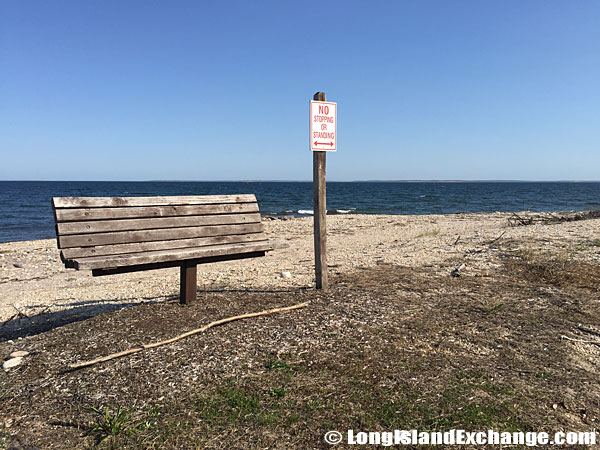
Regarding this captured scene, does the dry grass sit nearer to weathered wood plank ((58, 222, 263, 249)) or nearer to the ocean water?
weathered wood plank ((58, 222, 263, 249))

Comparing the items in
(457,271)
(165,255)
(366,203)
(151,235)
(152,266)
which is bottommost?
(366,203)

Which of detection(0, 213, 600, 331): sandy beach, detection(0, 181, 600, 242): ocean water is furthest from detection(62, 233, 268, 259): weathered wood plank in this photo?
detection(0, 181, 600, 242): ocean water

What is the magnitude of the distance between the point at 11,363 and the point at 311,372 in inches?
112

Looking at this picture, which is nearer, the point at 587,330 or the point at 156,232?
the point at 587,330

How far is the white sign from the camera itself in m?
5.52

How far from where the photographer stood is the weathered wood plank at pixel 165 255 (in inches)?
172

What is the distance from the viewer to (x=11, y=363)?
150 inches

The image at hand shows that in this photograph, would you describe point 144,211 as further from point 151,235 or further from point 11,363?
point 11,363

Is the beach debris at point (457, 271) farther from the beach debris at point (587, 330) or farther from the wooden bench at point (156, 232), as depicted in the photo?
the wooden bench at point (156, 232)

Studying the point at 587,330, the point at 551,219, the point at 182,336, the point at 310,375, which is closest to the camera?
the point at 310,375

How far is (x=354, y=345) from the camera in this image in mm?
3979

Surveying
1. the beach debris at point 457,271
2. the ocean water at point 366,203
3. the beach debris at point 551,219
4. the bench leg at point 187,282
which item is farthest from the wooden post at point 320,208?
the ocean water at point 366,203

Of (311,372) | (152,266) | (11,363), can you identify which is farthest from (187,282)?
(311,372)

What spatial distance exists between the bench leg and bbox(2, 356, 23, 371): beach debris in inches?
75.9
